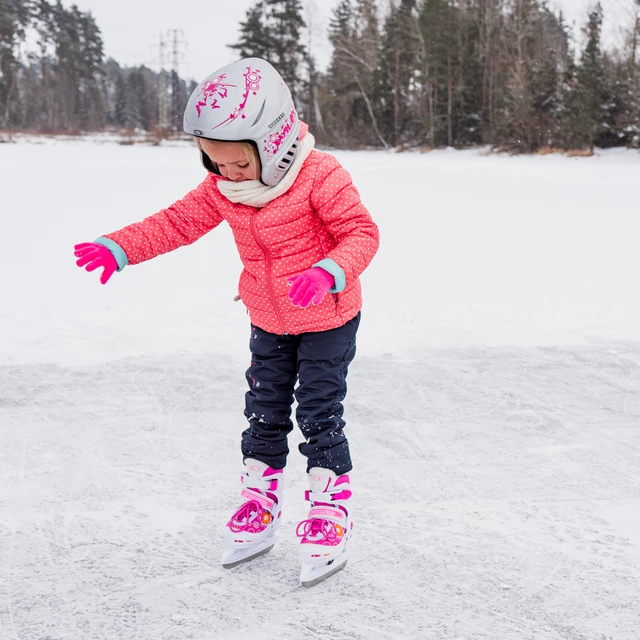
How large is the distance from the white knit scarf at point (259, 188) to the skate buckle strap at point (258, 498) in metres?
0.80

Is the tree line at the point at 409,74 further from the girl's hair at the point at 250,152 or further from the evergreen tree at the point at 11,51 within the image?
the girl's hair at the point at 250,152

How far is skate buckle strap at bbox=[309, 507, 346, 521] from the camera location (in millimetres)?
1904

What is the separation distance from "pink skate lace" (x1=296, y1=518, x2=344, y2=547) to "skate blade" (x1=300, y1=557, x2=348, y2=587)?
5cm

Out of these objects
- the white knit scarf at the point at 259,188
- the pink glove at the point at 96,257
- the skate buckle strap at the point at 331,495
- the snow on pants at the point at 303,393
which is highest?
the white knit scarf at the point at 259,188

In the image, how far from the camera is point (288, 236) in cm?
181

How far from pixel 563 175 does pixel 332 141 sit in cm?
2062

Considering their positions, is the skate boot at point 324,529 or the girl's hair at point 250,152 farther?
the skate boot at point 324,529

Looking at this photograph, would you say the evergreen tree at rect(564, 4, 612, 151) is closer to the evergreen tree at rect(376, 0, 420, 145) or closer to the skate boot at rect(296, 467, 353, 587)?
the evergreen tree at rect(376, 0, 420, 145)

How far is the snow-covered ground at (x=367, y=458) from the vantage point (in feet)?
5.49

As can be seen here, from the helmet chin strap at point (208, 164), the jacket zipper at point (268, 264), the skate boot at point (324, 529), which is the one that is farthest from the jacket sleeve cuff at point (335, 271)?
the skate boot at point (324, 529)

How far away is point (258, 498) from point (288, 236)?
0.74 meters

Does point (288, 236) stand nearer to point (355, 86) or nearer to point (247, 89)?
point (247, 89)

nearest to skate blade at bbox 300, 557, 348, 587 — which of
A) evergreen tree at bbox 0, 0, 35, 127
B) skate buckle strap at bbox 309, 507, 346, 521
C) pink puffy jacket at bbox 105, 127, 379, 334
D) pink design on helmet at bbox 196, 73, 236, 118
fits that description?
skate buckle strap at bbox 309, 507, 346, 521

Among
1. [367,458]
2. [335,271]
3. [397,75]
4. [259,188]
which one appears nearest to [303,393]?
[335,271]
